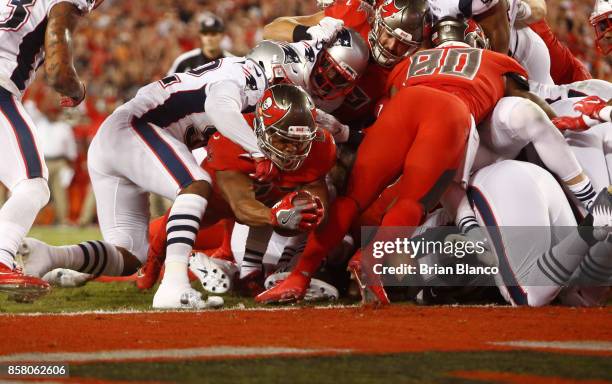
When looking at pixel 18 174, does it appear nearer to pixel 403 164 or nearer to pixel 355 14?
pixel 403 164

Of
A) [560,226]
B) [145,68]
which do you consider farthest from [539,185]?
[145,68]

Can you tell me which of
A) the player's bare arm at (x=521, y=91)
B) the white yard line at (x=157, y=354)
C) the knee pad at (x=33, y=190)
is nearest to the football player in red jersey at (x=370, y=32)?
the player's bare arm at (x=521, y=91)

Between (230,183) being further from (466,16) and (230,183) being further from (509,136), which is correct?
(466,16)

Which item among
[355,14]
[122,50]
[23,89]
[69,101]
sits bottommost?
[122,50]

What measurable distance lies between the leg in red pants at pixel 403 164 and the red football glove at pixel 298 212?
0.32 m

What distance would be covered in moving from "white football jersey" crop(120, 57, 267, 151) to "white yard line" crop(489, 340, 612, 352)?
6.79ft

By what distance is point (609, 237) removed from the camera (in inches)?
172

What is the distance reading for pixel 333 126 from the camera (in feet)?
16.8

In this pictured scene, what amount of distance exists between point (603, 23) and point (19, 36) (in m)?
3.34

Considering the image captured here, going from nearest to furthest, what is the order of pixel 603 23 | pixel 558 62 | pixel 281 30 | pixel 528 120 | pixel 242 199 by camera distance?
1. pixel 242 199
2. pixel 528 120
3. pixel 603 23
4. pixel 281 30
5. pixel 558 62

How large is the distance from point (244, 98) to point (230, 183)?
534 mm

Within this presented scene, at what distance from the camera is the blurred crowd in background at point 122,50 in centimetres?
1395

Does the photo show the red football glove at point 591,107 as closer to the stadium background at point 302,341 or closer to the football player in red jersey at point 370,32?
the football player in red jersey at point 370,32
